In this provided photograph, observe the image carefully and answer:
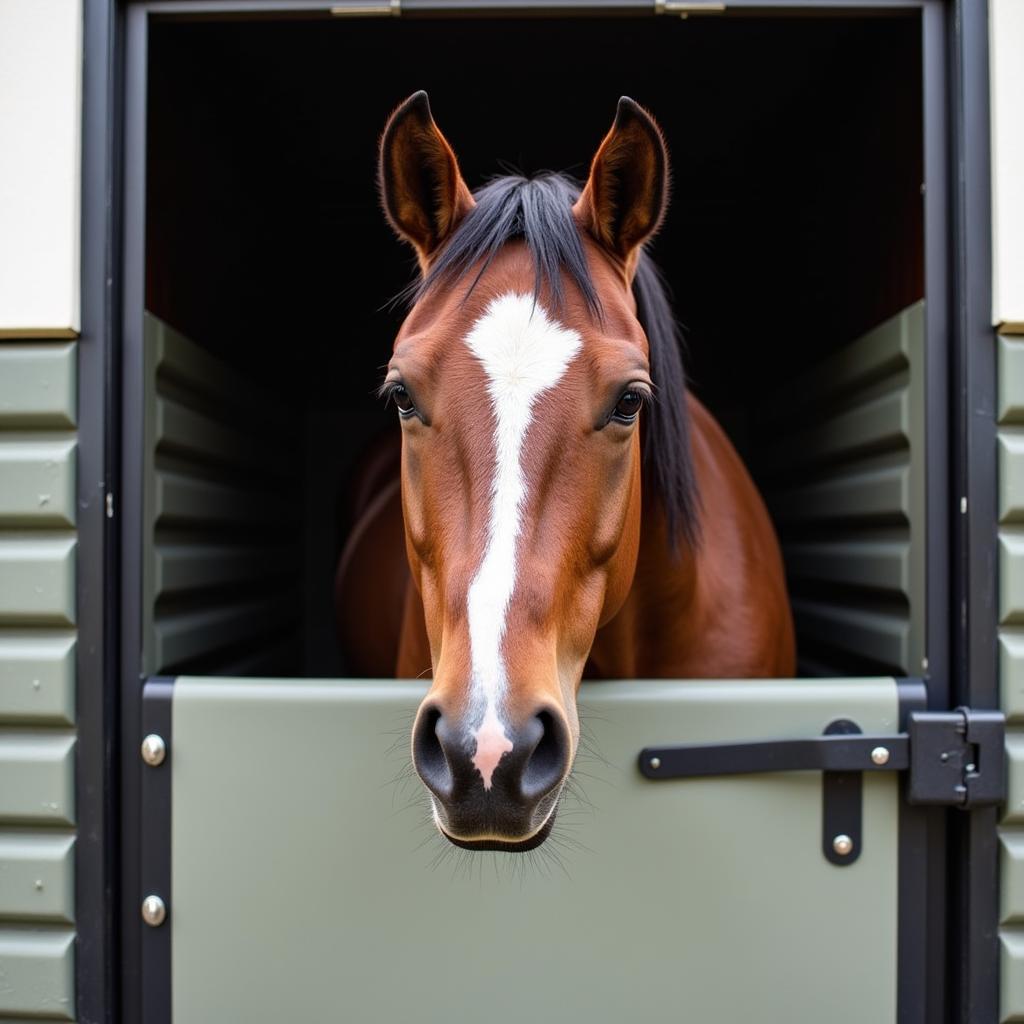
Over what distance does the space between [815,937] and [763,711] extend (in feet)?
1.25

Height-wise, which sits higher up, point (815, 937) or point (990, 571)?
point (990, 571)

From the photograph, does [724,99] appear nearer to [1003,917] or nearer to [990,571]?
[990,571]

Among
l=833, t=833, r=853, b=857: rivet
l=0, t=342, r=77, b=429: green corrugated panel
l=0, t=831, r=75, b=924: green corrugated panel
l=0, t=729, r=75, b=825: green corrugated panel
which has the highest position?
l=0, t=342, r=77, b=429: green corrugated panel

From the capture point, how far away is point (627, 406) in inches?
47.1

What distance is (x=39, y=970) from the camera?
4.65ft

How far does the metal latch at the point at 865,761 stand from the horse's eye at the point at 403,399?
→ 0.68 m

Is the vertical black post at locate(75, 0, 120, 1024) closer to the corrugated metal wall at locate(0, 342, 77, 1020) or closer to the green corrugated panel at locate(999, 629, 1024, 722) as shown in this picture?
the corrugated metal wall at locate(0, 342, 77, 1020)

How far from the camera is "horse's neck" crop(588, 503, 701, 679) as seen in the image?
1589 mm

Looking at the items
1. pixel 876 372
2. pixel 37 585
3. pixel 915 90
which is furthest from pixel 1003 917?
pixel 37 585

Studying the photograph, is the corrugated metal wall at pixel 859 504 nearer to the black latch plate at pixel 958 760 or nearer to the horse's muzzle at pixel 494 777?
the black latch plate at pixel 958 760

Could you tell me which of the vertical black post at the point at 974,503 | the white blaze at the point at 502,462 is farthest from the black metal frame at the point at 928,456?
the white blaze at the point at 502,462

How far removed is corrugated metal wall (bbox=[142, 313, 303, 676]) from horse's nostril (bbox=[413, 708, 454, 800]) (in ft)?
2.51

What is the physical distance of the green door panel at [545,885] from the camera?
138cm

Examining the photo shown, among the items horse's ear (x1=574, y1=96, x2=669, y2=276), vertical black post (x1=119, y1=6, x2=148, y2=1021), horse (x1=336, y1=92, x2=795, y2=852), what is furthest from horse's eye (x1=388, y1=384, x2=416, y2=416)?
vertical black post (x1=119, y1=6, x2=148, y2=1021)
